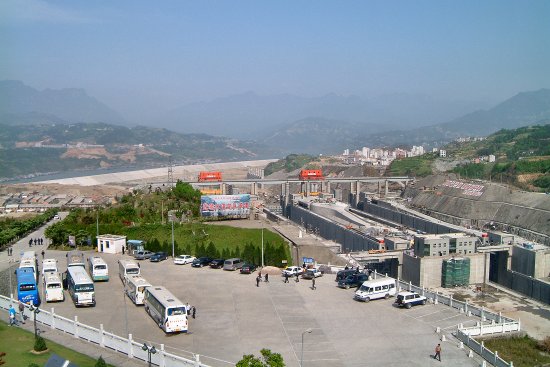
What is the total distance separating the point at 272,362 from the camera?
12297mm

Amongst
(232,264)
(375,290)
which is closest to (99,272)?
(232,264)

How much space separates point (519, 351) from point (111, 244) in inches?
925

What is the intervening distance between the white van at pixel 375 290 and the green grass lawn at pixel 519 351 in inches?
190

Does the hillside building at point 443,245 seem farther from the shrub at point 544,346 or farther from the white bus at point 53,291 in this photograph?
the white bus at point 53,291

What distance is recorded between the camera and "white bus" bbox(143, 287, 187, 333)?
742 inches

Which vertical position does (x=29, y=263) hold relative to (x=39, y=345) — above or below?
above

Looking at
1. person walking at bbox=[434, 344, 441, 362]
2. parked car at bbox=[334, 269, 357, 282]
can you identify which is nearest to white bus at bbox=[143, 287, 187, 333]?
person walking at bbox=[434, 344, 441, 362]

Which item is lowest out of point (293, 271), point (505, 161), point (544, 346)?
point (544, 346)

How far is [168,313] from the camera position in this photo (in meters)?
18.9

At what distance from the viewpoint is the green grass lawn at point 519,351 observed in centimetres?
1997

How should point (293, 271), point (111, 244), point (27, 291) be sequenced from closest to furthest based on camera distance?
point (27, 291), point (293, 271), point (111, 244)

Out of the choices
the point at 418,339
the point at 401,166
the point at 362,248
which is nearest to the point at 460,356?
the point at 418,339

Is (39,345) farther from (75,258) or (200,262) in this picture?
(200,262)

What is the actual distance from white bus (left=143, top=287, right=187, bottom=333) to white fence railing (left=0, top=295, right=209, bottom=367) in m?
1.20
